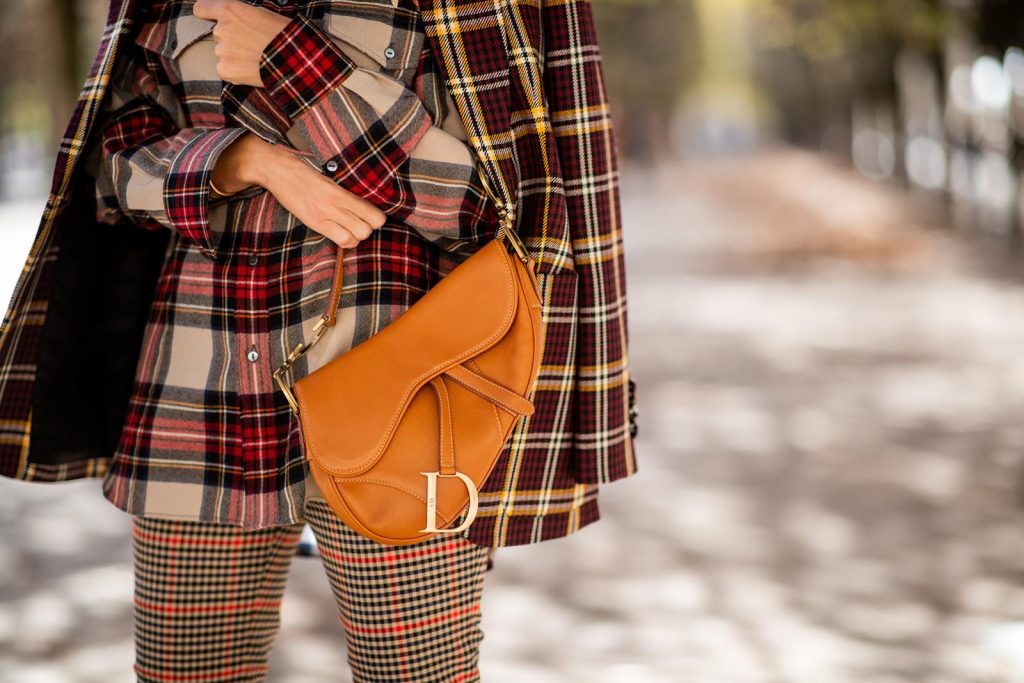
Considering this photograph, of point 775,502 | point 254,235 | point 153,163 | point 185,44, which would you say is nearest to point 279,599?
point 254,235

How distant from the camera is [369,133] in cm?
160

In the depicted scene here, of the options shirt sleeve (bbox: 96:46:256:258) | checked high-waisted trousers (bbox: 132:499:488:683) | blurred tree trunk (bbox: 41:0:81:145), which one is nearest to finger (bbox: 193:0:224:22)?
shirt sleeve (bbox: 96:46:256:258)

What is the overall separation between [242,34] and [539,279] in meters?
0.53

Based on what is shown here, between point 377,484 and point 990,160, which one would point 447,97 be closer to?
point 377,484

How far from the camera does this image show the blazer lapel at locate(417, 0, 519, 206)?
162 cm

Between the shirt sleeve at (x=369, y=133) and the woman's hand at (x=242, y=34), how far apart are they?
0.02 meters

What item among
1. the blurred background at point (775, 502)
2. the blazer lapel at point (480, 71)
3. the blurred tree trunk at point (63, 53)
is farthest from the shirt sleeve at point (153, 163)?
the blurred tree trunk at point (63, 53)

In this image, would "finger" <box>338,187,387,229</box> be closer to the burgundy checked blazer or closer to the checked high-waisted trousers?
the burgundy checked blazer

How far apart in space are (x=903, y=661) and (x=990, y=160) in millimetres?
16697

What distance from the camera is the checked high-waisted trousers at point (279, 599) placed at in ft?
5.40

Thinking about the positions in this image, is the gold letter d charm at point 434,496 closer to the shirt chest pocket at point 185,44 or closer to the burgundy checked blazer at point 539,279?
the burgundy checked blazer at point 539,279

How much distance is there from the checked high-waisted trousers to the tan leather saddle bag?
12 centimetres

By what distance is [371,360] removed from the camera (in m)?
1.57

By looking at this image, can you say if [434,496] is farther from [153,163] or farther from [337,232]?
[153,163]
